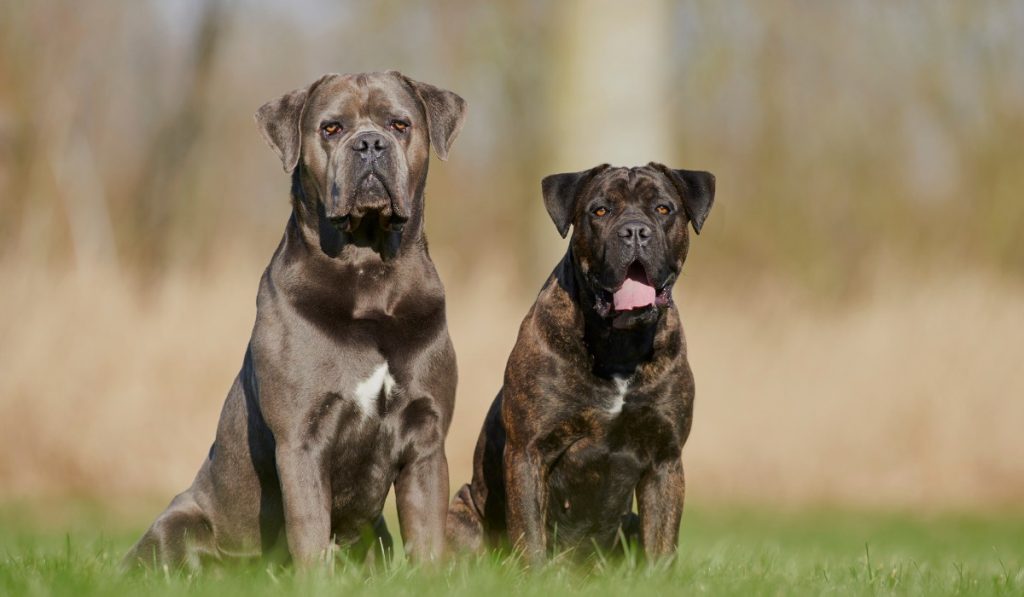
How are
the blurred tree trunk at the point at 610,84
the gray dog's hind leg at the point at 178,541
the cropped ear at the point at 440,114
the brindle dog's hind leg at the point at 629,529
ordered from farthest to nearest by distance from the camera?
the blurred tree trunk at the point at 610,84 < the brindle dog's hind leg at the point at 629,529 < the cropped ear at the point at 440,114 < the gray dog's hind leg at the point at 178,541

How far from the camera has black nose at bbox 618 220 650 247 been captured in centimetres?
527

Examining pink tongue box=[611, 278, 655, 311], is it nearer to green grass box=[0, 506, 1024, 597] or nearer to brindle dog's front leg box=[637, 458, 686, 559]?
brindle dog's front leg box=[637, 458, 686, 559]

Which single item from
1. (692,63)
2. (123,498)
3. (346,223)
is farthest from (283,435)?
(692,63)

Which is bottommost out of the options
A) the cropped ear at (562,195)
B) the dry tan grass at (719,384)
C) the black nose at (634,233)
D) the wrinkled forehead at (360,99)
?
the dry tan grass at (719,384)

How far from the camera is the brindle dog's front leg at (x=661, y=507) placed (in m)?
5.30

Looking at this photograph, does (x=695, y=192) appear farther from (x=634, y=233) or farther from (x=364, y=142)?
(x=364, y=142)

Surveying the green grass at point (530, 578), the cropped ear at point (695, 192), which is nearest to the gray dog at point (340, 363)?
the green grass at point (530, 578)

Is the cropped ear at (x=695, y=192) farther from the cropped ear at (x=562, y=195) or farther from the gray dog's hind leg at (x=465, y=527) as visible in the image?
the gray dog's hind leg at (x=465, y=527)

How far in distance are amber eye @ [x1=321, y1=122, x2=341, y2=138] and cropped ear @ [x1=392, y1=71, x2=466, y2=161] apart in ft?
1.21

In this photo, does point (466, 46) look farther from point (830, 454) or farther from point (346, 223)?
point (346, 223)

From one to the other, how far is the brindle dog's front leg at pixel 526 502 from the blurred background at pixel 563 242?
6.26m

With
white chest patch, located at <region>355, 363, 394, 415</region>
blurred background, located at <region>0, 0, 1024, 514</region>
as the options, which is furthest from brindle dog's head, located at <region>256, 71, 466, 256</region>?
blurred background, located at <region>0, 0, 1024, 514</region>

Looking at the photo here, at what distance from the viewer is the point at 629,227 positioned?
209 inches

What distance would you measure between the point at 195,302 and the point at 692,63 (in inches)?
331
